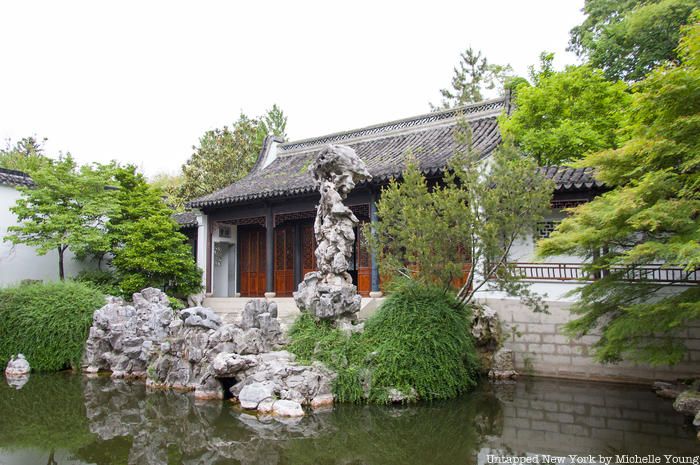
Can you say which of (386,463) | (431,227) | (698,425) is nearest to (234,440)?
(386,463)

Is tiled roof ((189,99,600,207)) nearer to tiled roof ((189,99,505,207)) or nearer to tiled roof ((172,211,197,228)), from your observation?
tiled roof ((189,99,505,207))

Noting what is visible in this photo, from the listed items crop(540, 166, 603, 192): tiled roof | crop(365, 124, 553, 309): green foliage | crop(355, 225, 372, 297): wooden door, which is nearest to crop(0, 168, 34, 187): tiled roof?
crop(355, 225, 372, 297): wooden door

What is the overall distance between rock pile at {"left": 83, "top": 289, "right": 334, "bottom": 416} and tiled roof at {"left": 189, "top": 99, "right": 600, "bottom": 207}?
3.85 metres

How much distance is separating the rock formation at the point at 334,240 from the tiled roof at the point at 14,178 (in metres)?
9.68

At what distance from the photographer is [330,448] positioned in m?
5.15

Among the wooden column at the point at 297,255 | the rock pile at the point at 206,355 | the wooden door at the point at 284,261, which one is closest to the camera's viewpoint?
the rock pile at the point at 206,355

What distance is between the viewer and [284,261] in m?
14.8

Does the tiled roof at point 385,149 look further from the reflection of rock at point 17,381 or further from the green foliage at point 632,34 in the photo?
the reflection of rock at point 17,381

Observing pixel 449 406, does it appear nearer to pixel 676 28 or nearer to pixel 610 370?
pixel 610 370

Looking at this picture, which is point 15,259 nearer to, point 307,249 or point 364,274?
point 307,249

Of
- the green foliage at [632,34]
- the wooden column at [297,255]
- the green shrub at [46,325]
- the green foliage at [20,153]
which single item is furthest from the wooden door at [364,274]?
the green foliage at [20,153]

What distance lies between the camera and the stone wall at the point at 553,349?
8.17 meters

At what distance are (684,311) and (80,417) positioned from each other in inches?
287

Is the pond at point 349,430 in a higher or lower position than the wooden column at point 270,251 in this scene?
lower
